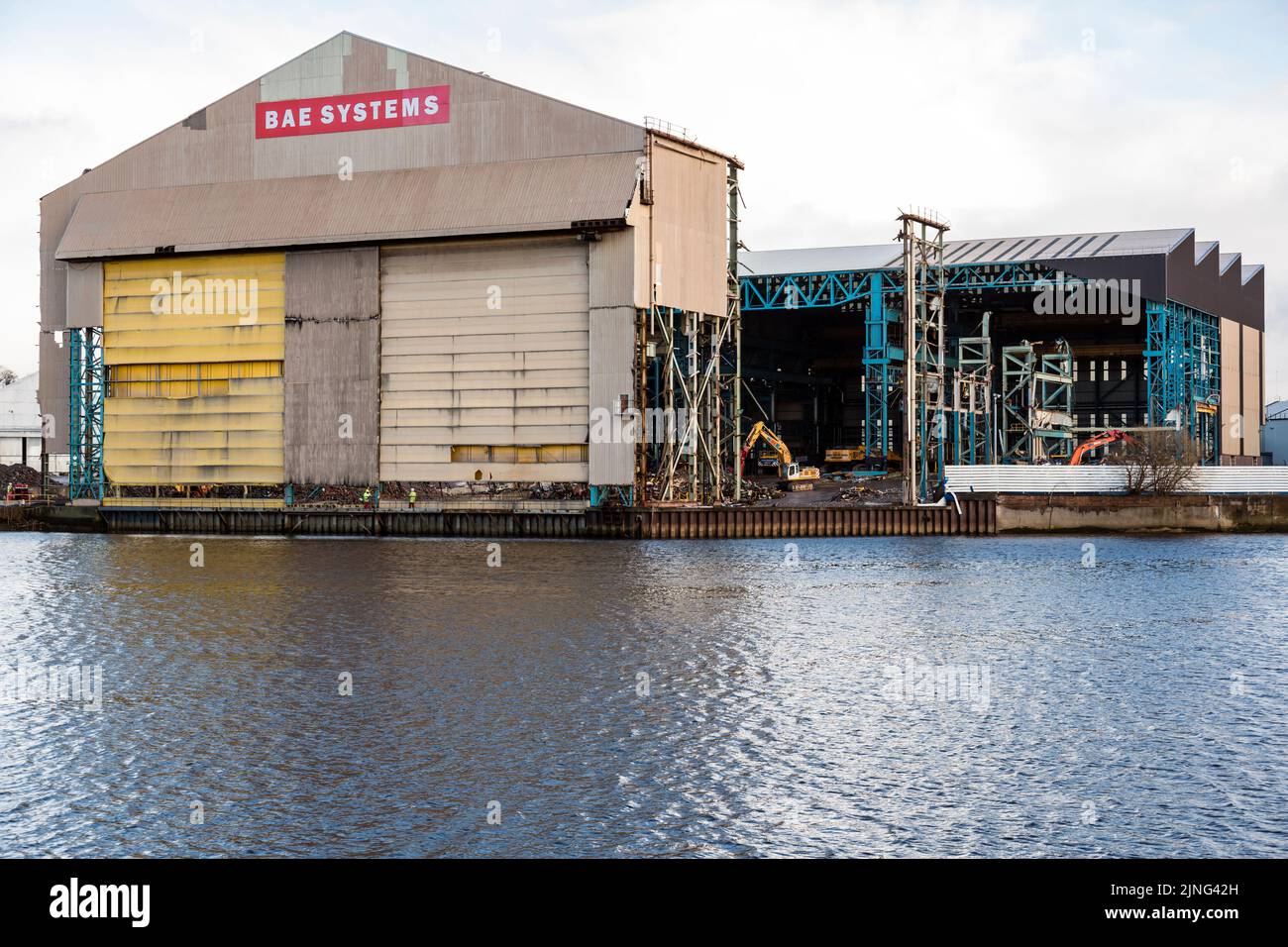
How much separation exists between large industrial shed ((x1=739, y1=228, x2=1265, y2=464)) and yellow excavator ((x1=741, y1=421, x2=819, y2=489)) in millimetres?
5486

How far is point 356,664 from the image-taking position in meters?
28.5

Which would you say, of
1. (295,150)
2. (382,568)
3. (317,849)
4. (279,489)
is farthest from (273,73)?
(317,849)

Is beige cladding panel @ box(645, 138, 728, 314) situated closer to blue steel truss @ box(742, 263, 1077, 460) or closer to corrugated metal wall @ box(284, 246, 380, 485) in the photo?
corrugated metal wall @ box(284, 246, 380, 485)

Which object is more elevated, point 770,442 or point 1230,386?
point 1230,386

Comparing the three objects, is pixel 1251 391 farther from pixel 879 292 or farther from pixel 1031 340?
pixel 879 292

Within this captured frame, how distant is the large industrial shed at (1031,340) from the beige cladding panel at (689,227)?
654 inches

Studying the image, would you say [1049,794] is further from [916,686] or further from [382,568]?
[382,568]

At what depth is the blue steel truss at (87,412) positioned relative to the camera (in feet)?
251

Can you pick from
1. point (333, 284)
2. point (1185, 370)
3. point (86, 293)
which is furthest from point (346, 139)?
point (1185, 370)

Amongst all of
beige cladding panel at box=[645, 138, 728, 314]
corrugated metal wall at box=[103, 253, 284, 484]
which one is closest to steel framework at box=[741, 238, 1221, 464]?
beige cladding panel at box=[645, 138, 728, 314]

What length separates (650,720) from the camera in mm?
22359

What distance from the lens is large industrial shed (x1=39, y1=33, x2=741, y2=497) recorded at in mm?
65812

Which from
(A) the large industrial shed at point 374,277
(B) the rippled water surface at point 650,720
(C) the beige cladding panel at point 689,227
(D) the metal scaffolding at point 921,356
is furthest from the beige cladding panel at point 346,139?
(B) the rippled water surface at point 650,720

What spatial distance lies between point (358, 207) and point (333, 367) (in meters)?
8.18
